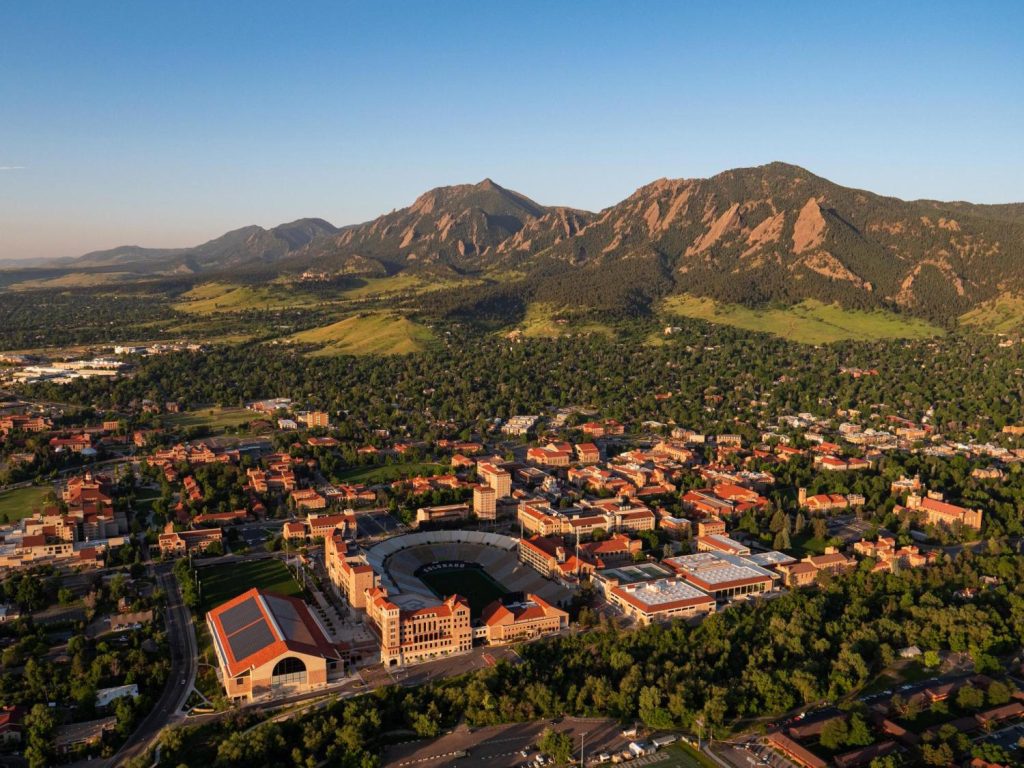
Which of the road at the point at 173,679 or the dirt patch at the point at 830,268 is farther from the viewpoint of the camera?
the dirt patch at the point at 830,268

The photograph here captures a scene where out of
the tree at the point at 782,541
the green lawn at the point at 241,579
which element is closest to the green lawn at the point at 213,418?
the green lawn at the point at 241,579

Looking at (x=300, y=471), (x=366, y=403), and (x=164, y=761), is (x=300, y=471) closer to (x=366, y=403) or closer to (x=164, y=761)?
(x=366, y=403)

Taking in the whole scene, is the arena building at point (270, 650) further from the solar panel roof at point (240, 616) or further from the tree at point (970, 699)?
the tree at point (970, 699)

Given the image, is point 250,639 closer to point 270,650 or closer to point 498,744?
point 270,650

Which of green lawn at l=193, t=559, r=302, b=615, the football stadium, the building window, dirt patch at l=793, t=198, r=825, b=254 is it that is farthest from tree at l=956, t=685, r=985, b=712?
dirt patch at l=793, t=198, r=825, b=254

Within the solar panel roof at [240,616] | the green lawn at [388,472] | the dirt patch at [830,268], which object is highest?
the dirt patch at [830,268]

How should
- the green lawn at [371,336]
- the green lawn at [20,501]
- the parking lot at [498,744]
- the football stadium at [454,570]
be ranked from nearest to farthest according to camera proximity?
the parking lot at [498,744]
the football stadium at [454,570]
the green lawn at [20,501]
the green lawn at [371,336]
